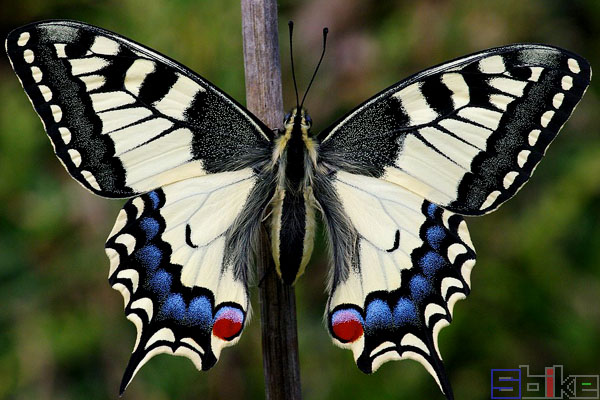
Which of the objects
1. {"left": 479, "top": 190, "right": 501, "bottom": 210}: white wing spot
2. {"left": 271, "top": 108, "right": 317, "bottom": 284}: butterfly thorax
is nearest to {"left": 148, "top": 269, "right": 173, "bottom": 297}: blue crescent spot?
{"left": 271, "top": 108, "right": 317, "bottom": 284}: butterfly thorax

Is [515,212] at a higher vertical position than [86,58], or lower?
lower

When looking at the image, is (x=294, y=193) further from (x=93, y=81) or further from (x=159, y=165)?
(x=93, y=81)

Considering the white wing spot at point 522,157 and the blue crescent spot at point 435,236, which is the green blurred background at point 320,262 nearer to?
the blue crescent spot at point 435,236

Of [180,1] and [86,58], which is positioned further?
[180,1]

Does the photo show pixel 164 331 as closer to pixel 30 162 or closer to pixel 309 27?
pixel 30 162

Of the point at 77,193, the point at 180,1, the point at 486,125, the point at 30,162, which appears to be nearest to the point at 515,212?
the point at 486,125

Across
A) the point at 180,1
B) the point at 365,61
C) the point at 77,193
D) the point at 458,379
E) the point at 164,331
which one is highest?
the point at 180,1
